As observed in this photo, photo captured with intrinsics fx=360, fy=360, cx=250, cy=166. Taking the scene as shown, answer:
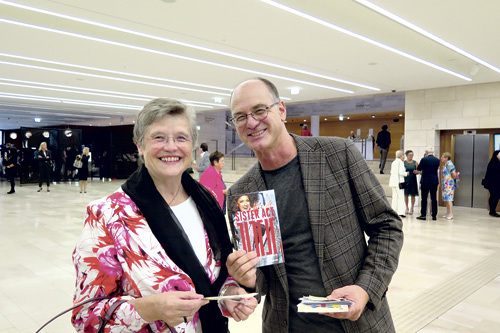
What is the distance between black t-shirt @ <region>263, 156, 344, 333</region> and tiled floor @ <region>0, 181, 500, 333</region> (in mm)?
2189

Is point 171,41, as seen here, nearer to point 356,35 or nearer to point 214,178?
point 214,178

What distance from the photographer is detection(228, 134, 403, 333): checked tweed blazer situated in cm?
141

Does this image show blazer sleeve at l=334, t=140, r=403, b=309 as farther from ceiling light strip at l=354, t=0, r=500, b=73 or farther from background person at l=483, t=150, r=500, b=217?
background person at l=483, t=150, r=500, b=217

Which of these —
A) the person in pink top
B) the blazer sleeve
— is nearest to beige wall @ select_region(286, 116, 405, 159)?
the person in pink top

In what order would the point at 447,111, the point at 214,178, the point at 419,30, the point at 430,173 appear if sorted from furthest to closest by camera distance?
the point at 447,111, the point at 430,173, the point at 419,30, the point at 214,178

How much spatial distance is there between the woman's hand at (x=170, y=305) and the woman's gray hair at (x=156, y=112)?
605 millimetres

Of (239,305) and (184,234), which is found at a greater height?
(184,234)

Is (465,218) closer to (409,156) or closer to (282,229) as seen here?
(409,156)

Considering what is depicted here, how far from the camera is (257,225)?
4.22 ft

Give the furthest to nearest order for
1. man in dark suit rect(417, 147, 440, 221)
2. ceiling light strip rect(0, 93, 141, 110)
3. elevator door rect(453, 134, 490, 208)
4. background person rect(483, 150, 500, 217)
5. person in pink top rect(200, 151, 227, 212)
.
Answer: ceiling light strip rect(0, 93, 141, 110), elevator door rect(453, 134, 490, 208), background person rect(483, 150, 500, 217), man in dark suit rect(417, 147, 440, 221), person in pink top rect(200, 151, 227, 212)

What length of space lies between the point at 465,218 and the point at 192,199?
10310 mm

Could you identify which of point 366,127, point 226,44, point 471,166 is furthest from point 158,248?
point 366,127

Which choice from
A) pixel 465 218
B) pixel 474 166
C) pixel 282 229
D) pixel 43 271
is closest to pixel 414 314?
pixel 282 229

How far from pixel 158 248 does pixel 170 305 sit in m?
0.22
